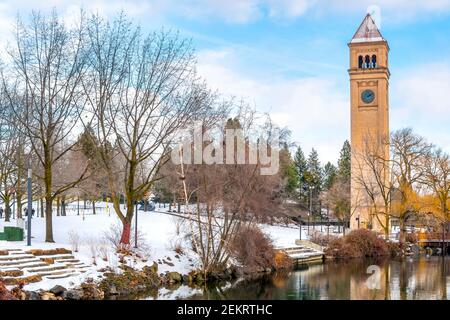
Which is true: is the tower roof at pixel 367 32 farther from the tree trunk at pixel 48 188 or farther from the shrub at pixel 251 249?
the tree trunk at pixel 48 188

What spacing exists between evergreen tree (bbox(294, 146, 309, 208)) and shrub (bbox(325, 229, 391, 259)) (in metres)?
34.3

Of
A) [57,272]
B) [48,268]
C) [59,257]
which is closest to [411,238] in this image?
[59,257]

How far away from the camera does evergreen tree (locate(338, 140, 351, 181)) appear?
8872 centimetres

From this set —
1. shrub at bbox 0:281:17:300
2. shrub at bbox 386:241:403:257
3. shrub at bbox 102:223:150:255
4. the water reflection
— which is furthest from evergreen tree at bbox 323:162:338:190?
shrub at bbox 0:281:17:300

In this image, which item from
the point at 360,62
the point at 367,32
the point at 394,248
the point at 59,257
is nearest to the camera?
the point at 59,257

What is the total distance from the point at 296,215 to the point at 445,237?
15425mm

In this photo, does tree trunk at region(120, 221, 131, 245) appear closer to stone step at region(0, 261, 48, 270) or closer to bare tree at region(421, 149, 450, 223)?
stone step at region(0, 261, 48, 270)

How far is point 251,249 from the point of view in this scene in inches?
1358

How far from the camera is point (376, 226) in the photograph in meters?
65.6

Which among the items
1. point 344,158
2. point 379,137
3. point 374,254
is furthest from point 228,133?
point 344,158

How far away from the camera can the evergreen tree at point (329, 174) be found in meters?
90.4

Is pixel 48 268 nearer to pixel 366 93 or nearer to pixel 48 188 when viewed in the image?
pixel 48 188

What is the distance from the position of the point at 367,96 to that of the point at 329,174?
2733cm

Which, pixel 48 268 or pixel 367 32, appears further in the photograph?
pixel 367 32
